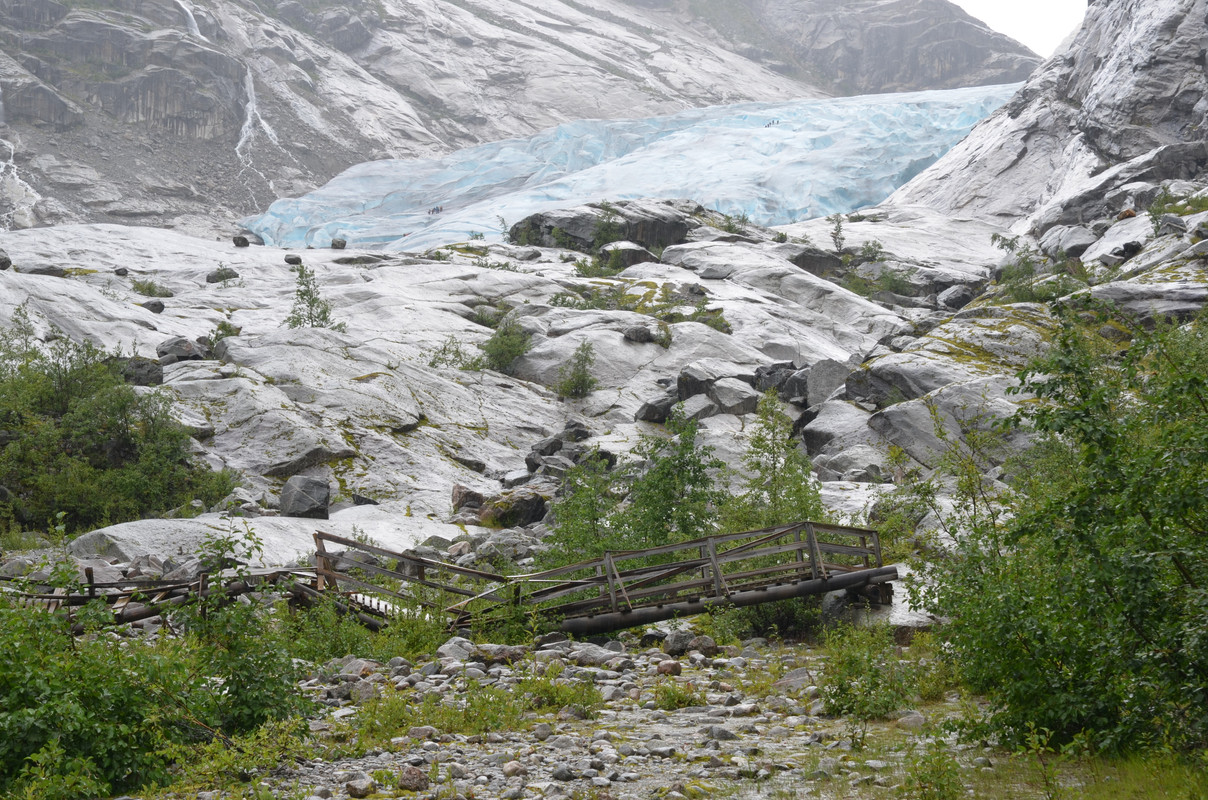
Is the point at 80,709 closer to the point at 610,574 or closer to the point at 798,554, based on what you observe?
the point at 610,574

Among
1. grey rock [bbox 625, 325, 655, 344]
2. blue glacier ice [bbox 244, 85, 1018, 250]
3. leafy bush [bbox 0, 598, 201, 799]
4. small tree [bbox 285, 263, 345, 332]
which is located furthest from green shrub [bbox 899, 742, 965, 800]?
blue glacier ice [bbox 244, 85, 1018, 250]

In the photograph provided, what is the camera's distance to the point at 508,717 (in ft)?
30.8

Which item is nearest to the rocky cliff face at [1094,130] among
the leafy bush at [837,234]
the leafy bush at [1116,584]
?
the leafy bush at [837,234]

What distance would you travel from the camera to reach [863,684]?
30.6 ft

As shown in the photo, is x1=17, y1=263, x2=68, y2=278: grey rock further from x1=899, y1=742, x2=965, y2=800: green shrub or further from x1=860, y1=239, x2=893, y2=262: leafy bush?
x1=860, y1=239, x2=893, y2=262: leafy bush

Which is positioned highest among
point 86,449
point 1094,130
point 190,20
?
point 190,20

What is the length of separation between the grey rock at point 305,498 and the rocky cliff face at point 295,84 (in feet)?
257

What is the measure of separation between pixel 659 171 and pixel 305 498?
6698 cm

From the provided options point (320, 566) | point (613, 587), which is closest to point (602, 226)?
point (320, 566)

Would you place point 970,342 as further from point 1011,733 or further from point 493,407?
point 1011,733

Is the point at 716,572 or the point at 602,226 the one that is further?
the point at 602,226

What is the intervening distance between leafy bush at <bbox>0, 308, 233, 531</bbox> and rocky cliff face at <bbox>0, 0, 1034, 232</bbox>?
233 ft

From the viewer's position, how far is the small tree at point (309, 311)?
3859 centimetres

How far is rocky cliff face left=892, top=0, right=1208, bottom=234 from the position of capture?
204ft
